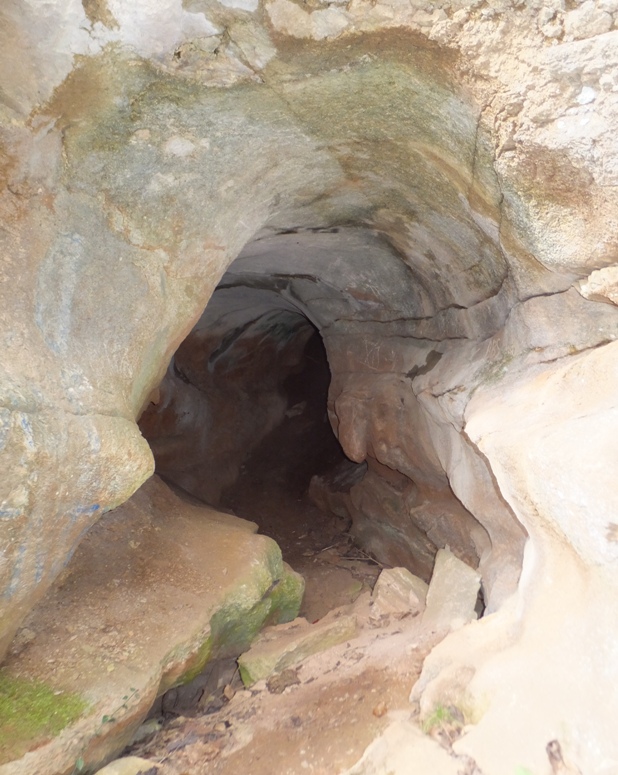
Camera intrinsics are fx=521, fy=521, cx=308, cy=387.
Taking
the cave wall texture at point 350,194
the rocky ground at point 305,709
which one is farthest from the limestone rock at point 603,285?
the rocky ground at point 305,709

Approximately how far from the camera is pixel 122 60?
2.18 m

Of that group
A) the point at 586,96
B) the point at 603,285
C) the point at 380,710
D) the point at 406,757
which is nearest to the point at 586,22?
the point at 586,96

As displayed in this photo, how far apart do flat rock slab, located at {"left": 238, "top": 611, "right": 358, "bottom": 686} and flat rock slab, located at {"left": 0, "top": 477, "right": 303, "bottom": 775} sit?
143 millimetres

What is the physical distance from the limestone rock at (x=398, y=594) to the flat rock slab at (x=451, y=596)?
0.27 metres

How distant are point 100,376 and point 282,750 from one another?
→ 2.07 metres

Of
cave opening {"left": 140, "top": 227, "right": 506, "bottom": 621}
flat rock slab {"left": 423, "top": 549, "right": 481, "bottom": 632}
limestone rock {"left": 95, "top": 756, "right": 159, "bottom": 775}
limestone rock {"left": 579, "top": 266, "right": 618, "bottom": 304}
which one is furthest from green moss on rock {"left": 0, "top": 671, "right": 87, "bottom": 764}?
limestone rock {"left": 579, "top": 266, "right": 618, "bottom": 304}

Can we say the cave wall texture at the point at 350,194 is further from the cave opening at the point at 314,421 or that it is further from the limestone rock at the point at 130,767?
the cave opening at the point at 314,421

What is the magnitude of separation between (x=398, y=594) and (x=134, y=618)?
6.71ft

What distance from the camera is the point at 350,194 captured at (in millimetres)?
3617

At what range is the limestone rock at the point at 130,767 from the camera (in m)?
2.43

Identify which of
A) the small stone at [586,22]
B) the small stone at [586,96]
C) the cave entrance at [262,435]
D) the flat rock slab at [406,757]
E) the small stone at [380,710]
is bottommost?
the cave entrance at [262,435]

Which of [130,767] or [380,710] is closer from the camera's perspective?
[130,767]

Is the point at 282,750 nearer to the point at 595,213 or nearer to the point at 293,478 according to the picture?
the point at 595,213

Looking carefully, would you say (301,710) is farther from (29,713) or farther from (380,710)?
(29,713)
